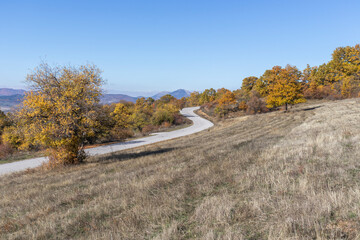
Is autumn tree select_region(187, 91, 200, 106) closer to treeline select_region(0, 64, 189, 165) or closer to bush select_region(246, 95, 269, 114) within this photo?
bush select_region(246, 95, 269, 114)

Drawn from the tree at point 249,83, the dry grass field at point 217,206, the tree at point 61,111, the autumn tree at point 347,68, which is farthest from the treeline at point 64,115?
the tree at point 249,83

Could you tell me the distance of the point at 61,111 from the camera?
12562 millimetres

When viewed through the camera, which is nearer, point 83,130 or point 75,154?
point 83,130

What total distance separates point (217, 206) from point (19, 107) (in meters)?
13.5

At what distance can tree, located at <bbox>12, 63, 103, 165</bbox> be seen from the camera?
40.5 ft

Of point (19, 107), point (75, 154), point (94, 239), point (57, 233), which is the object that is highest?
point (19, 107)

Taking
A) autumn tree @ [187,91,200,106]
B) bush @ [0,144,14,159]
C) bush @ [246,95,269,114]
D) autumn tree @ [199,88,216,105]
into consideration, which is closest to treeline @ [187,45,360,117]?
bush @ [246,95,269,114]

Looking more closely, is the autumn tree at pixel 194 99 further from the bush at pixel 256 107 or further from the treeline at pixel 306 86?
the bush at pixel 256 107

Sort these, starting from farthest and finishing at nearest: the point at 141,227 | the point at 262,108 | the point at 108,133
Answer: the point at 262,108
the point at 108,133
the point at 141,227

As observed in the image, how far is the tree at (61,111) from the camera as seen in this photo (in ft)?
40.5

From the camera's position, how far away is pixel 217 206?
4133 mm

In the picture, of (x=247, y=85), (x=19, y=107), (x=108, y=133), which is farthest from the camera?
(x=247, y=85)

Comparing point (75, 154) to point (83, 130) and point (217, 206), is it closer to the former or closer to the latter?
point (83, 130)

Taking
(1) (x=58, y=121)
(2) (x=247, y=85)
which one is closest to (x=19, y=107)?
(1) (x=58, y=121)
